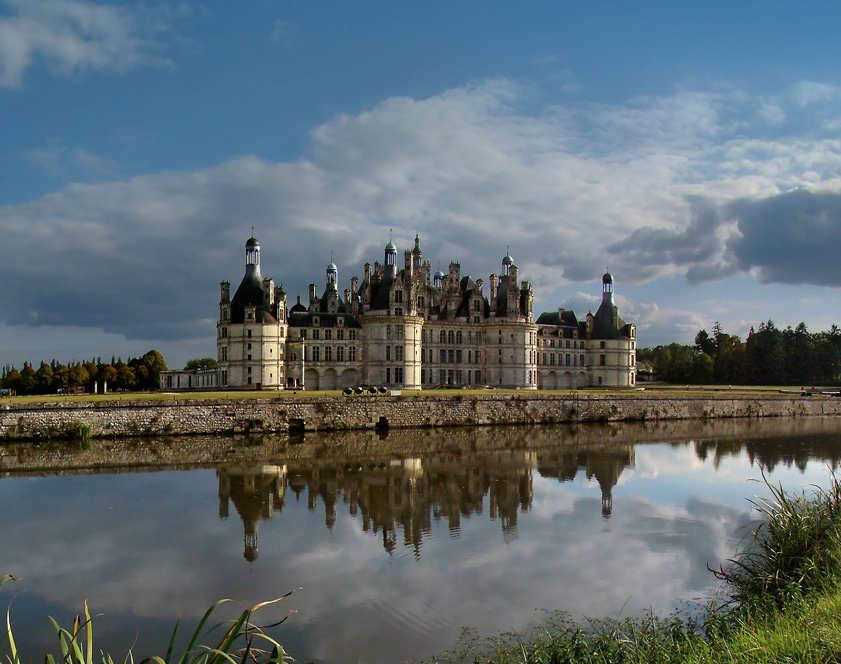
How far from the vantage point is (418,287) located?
62000mm

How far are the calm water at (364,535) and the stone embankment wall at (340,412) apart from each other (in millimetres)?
2211

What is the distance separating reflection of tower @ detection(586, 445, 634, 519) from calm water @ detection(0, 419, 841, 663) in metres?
0.18

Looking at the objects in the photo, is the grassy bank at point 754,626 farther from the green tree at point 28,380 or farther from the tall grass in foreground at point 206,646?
the green tree at point 28,380

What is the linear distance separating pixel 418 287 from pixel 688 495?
1725 inches

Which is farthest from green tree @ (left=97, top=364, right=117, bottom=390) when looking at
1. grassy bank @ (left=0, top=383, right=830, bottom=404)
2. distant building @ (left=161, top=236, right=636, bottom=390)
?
grassy bank @ (left=0, top=383, right=830, bottom=404)

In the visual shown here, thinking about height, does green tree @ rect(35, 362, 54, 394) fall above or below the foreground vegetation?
above

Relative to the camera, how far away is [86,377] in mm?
72250

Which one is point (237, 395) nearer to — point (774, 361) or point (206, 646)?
point (206, 646)

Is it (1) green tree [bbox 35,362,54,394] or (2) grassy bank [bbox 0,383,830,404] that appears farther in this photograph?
(1) green tree [bbox 35,362,54,394]

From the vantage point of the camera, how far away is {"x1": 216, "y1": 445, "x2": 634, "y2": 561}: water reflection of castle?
53.1ft

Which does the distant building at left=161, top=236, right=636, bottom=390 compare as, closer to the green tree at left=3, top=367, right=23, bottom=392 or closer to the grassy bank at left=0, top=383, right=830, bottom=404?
the grassy bank at left=0, top=383, right=830, bottom=404

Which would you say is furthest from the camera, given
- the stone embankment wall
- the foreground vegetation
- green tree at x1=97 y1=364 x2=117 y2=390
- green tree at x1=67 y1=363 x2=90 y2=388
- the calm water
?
→ green tree at x1=67 y1=363 x2=90 y2=388

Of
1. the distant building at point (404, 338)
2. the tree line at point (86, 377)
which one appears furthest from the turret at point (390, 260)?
the tree line at point (86, 377)

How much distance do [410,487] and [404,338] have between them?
35.7 m
